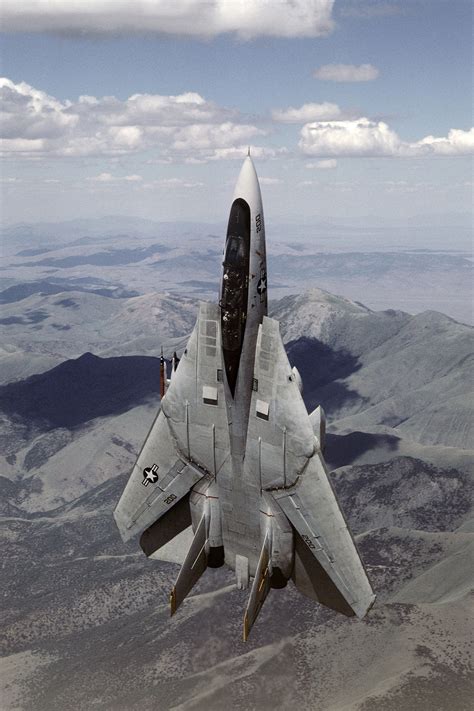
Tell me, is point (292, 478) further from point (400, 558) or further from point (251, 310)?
point (400, 558)

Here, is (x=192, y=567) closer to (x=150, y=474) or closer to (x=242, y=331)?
(x=150, y=474)

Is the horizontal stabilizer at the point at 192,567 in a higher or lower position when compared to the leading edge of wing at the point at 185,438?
lower

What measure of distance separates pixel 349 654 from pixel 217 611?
66.0 ft

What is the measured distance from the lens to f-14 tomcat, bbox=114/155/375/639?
29359mm

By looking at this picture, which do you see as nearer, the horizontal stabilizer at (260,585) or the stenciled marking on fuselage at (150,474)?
the horizontal stabilizer at (260,585)

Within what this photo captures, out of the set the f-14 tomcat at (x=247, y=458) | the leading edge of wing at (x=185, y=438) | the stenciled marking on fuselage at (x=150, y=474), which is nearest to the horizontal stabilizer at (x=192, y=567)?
the f-14 tomcat at (x=247, y=458)

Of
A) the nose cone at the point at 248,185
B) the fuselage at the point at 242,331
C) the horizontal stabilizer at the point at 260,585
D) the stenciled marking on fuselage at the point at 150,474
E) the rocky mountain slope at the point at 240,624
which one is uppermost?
the nose cone at the point at 248,185

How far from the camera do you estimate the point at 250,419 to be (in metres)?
30.8

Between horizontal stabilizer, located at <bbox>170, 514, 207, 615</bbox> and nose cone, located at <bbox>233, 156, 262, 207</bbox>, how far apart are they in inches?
621

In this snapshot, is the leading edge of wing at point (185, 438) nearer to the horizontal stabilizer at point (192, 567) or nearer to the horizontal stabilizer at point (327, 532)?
the horizontal stabilizer at point (192, 567)

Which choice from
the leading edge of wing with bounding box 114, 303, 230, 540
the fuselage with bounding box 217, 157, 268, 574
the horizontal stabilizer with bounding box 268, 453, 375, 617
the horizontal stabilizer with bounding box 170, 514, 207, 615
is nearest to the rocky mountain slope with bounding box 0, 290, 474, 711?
the horizontal stabilizer with bounding box 268, 453, 375, 617

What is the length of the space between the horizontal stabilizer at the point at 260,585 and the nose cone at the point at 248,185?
15.9 meters

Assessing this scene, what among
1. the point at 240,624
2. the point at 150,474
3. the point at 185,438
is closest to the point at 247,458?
the point at 185,438

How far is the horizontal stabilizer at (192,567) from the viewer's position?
31.3 m
